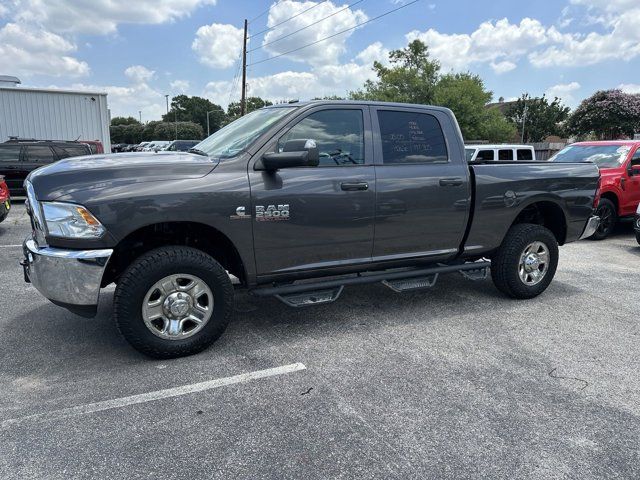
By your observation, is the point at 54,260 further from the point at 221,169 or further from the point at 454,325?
the point at 454,325

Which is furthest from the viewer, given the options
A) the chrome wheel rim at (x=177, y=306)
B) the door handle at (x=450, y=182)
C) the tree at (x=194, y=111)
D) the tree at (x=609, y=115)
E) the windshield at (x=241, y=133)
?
the tree at (x=194, y=111)

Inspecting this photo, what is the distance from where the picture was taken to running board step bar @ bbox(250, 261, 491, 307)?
4.07 m

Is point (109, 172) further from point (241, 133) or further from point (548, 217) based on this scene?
point (548, 217)

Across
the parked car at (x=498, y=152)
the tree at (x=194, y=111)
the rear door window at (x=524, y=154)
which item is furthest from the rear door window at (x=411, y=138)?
the tree at (x=194, y=111)

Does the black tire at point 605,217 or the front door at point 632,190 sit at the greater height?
the front door at point 632,190

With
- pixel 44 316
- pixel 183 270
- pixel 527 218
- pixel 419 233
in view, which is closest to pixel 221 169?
pixel 183 270

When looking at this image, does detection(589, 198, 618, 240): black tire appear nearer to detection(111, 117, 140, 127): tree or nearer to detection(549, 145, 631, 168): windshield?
detection(549, 145, 631, 168): windshield

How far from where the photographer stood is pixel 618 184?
9133 mm

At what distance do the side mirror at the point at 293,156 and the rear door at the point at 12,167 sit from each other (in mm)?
12131

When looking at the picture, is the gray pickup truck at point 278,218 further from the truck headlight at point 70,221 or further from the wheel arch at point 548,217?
the wheel arch at point 548,217

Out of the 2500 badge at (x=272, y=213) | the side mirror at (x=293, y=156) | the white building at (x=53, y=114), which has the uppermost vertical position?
the white building at (x=53, y=114)

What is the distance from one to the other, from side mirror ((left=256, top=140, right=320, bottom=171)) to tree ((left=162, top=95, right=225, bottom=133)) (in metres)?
108

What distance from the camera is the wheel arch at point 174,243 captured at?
12.3 feet

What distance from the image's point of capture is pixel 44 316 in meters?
4.59
